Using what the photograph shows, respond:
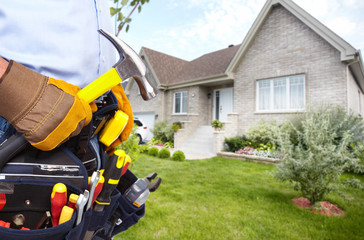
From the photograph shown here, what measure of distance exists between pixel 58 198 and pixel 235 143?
32.1 feet

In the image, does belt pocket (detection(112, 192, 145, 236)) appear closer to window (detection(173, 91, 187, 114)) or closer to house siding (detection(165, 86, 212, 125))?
house siding (detection(165, 86, 212, 125))

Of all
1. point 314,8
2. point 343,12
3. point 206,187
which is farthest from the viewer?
point 314,8

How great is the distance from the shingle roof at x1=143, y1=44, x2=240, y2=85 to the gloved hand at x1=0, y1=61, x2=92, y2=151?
12.6 metres

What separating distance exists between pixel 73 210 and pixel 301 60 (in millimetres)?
10929

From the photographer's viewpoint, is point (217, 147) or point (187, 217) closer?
point (187, 217)

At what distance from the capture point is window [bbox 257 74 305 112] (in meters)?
9.59

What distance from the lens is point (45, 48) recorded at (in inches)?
28.4

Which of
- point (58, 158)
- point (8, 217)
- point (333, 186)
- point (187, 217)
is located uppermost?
point (58, 158)

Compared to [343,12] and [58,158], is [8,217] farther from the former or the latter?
[343,12]

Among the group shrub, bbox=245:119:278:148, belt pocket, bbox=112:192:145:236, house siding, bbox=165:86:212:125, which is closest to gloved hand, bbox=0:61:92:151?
belt pocket, bbox=112:192:145:236

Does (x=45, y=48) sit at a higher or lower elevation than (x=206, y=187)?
higher

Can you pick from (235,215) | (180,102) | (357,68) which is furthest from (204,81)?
(235,215)

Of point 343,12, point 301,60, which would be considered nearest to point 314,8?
point 343,12

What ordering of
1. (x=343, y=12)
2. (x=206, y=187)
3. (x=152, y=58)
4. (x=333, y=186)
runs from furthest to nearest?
(x=152, y=58)
(x=343, y=12)
(x=206, y=187)
(x=333, y=186)
